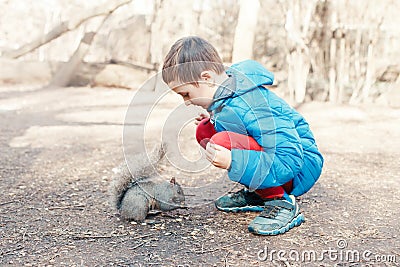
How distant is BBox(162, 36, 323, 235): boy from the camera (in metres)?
1.99

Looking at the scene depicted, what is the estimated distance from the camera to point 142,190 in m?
2.22

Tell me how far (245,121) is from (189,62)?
0.32 m

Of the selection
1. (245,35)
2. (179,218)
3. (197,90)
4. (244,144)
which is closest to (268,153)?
(244,144)

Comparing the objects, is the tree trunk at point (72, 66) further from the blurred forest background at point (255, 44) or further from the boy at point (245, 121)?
the boy at point (245, 121)

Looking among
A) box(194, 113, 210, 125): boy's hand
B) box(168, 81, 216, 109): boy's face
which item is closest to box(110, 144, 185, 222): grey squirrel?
box(194, 113, 210, 125): boy's hand

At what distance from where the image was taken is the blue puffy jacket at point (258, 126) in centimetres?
199

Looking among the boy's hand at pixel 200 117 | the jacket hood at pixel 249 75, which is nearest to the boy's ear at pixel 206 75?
the jacket hood at pixel 249 75

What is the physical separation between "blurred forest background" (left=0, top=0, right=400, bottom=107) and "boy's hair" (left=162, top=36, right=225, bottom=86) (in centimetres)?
299

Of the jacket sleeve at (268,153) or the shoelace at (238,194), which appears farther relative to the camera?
the shoelace at (238,194)

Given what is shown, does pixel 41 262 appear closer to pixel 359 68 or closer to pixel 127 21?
pixel 359 68

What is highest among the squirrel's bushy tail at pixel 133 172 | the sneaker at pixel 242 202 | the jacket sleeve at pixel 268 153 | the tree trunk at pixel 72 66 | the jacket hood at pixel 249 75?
the jacket hood at pixel 249 75

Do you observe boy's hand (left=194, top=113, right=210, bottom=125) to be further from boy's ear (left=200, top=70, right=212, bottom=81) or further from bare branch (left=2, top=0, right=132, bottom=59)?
bare branch (left=2, top=0, right=132, bottom=59)

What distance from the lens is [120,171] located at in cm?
225

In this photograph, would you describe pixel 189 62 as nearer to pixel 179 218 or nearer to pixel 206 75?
pixel 206 75
